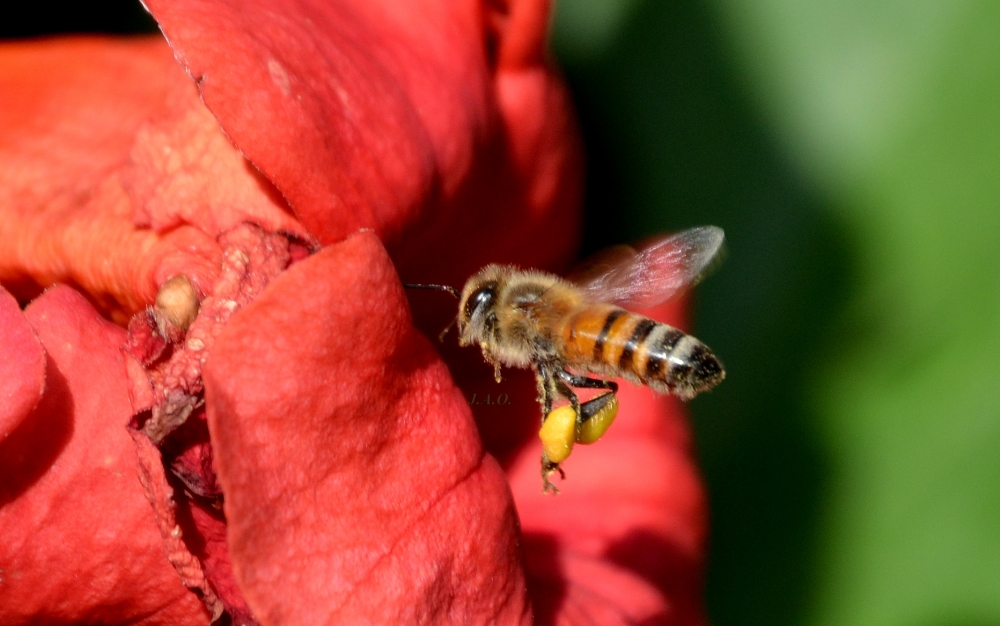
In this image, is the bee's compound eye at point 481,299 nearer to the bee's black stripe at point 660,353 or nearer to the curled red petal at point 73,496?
the bee's black stripe at point 660,353

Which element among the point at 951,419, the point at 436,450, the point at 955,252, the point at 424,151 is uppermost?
the point at 424,151

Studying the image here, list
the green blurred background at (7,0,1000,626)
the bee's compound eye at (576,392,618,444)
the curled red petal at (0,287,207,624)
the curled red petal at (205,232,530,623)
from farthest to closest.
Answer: the green blurred background at (7,0,1000,626), the bee's compound eye at (576,392,618,444), the curled red petal at (0,287,207,624), the curled red petal at (205,232,530,623)

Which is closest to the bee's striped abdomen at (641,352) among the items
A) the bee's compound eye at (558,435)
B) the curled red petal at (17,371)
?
the bee's compound eye at (558,435)

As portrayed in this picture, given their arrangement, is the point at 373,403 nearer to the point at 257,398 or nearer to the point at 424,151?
the point at 257,398

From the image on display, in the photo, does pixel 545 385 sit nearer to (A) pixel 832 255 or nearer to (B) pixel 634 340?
(B) pixel 634 340

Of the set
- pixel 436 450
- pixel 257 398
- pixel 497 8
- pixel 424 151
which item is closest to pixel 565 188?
pixel 497 8

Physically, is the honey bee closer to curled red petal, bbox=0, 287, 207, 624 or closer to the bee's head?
the bee's head

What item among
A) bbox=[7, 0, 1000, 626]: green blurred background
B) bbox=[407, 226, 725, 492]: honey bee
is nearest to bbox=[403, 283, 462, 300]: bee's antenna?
bbox=[407, 226, 725, 492]: honey bee
